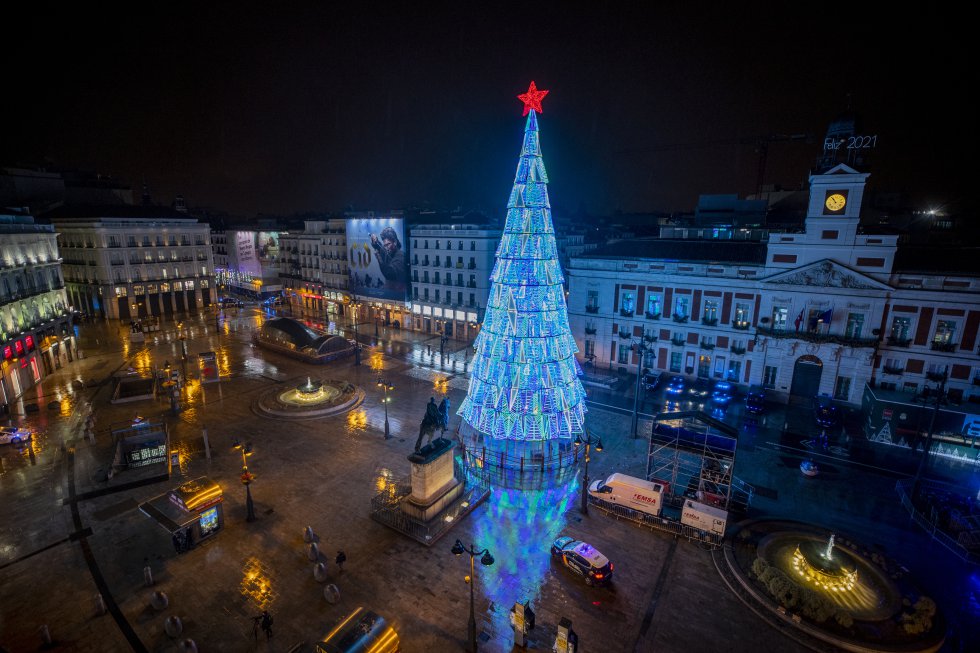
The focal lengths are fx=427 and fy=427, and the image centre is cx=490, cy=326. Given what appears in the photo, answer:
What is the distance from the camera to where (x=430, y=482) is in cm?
2034

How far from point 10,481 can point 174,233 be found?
55.2 m

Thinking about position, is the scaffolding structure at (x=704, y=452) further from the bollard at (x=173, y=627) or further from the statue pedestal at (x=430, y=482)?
the bollard at (x=173, y=627)

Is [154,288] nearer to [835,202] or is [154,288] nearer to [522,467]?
[522,467]

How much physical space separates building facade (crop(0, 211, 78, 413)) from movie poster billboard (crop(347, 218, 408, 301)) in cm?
3067

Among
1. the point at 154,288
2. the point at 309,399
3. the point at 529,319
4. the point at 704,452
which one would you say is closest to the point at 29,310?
the point at 309,399

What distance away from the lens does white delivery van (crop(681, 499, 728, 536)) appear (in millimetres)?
19172

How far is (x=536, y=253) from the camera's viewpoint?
79.4 ft

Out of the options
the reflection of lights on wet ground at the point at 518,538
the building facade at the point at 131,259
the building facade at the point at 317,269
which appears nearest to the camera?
the reflection of lights on wet ground at the point at 518,538

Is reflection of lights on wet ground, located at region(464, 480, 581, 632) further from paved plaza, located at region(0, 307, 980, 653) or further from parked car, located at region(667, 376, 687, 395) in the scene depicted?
parked car, located at region(667, 376, 687, 395)

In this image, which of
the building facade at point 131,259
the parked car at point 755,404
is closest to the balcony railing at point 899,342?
the parked car at point 755,404

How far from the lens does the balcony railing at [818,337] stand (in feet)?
107

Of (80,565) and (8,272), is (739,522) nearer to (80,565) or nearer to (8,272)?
(80,565)

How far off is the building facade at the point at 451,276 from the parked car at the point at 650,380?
66.1 feet

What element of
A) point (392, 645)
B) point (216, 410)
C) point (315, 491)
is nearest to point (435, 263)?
point (216, 410)
